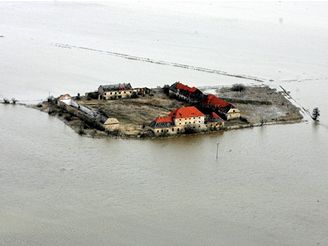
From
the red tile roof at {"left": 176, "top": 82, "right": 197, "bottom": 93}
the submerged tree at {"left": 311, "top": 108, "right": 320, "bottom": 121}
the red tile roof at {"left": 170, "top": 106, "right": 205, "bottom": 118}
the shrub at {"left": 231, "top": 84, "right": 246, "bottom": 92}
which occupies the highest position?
the shrub at {"left": 231, "top": 84, "right": 246, "bottom": 92}

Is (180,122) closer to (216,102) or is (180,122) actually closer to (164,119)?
(164,119)

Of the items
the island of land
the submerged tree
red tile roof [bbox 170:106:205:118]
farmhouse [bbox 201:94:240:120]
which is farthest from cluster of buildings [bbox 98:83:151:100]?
the submerged tree

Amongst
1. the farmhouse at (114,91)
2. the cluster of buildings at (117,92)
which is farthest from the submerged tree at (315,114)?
the farmhouse at (114,91)

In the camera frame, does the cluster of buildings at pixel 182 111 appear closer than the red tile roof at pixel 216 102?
Yes

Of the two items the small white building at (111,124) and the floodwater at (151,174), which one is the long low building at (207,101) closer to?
the floodwater at (151,174)

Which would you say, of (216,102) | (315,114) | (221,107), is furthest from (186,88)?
(315,114)

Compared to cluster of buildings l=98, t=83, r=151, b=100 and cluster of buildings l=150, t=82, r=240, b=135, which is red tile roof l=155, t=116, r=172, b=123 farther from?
cluster of buildings l=98, t=83, r=151, b=100

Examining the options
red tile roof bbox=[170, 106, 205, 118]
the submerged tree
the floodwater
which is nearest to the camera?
the floodwater
